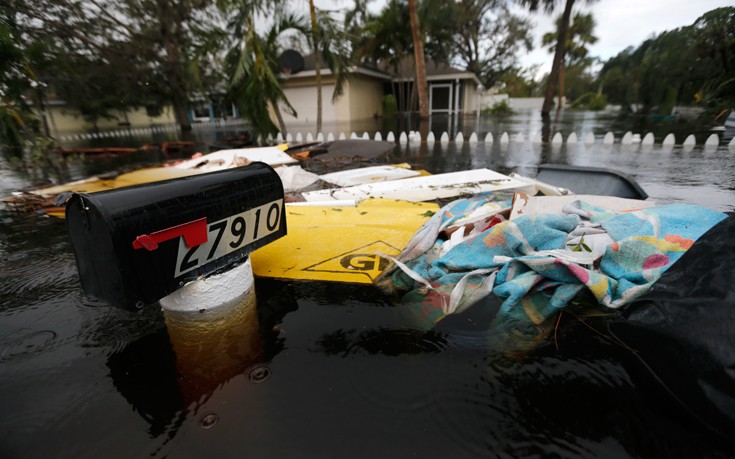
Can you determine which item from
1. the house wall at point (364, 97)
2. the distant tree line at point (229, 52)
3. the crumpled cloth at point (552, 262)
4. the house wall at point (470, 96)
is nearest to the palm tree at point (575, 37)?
the distant tree line at point (229, 52)

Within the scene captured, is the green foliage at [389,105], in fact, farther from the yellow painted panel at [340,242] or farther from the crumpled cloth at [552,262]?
the crumpled cloth at [552,262]

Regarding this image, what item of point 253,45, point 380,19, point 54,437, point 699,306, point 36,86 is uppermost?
point 380,19

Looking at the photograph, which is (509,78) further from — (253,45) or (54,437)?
(54,437)

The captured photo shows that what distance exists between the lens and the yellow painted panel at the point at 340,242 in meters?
2.81

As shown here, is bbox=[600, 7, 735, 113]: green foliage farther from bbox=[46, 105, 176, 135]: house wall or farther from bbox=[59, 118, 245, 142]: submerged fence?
bbox=[46, 105, 176, 135]: house wall

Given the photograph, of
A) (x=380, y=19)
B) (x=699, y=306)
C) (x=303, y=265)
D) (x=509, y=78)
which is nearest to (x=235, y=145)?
(x=303, y=265)

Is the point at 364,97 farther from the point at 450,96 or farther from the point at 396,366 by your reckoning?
the point at 396,366

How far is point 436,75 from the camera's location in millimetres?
26297

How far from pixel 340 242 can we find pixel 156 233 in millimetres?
1858

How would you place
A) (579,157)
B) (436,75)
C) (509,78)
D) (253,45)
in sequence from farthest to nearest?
(509,78) < (436,75) < (253,45) < (579,157)

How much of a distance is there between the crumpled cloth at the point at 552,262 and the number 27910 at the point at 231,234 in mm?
990

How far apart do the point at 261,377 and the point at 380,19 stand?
77.4 feet

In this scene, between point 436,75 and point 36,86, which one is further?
point 436,75

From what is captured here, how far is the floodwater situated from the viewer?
142cm
